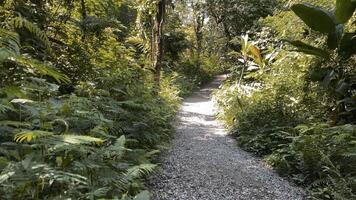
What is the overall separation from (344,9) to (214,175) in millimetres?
3214

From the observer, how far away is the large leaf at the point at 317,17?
5340 millimetres

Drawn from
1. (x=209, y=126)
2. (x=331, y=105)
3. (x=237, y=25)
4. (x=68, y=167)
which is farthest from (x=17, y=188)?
(x=237, y=25)

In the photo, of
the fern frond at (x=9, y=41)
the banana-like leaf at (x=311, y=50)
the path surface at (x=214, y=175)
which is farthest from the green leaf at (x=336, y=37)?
the fern frond at (x=9, y=41)

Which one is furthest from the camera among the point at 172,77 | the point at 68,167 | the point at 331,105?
the point at 172,77

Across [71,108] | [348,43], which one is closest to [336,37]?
[348,43]

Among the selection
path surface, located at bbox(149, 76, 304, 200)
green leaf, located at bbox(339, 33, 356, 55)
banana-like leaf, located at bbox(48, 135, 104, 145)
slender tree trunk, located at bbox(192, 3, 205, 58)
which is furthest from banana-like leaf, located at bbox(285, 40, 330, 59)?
slender tree trunk, located at bbox(192, 3, 205, 58)

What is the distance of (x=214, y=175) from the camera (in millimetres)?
4598

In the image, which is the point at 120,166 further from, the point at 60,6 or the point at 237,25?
the point at 237,25

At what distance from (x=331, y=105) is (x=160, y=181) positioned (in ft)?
12.3

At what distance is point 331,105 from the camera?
6.21 meters

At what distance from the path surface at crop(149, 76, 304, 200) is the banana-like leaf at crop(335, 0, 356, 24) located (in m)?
2.59

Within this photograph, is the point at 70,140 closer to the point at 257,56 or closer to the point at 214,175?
the point at 214,175

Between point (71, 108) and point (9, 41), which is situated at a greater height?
point (9, 41)

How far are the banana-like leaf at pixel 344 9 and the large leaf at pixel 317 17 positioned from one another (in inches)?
4.4
